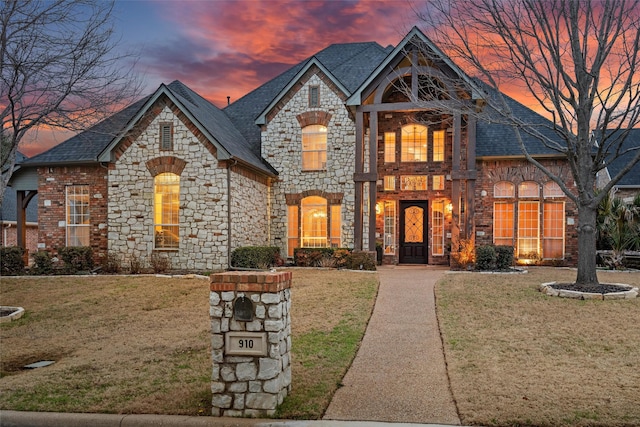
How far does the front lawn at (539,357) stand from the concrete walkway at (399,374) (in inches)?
8.2

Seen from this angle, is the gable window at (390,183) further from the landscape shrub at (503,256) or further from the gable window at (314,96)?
the landscape shrub at (503,256)

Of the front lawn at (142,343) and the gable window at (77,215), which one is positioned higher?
the gable window at (77,215)

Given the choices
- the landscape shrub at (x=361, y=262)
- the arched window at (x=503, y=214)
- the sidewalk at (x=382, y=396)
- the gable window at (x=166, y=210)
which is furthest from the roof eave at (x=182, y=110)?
the arched window at (x=503, y=214)

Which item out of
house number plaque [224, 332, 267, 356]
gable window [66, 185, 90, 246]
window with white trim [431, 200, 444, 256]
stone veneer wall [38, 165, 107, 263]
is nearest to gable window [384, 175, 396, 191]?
window with white trim [431, 200, 444, 256]

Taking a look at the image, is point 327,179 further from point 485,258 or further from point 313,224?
point 485,258

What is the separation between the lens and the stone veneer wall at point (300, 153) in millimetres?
19094

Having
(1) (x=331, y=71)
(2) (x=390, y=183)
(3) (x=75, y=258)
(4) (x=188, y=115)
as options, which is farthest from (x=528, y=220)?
(3) (x=75, y=258)

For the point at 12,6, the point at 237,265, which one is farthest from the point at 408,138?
the point at 12,6

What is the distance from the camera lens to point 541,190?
1886cm

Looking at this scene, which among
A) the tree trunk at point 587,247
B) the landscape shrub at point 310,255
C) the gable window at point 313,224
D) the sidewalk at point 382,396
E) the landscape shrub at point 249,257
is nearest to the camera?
the sidewalk at point 382,396

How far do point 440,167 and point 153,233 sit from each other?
10.8 m

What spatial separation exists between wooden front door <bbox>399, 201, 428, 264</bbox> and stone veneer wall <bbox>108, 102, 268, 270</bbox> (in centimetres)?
605

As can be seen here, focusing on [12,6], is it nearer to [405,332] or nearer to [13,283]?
[13,283]

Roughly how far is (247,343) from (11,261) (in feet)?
50.0
